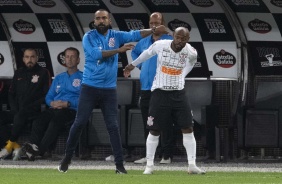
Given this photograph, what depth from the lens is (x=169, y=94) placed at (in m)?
13.7

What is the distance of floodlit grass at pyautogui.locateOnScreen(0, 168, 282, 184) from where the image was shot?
40.2 ft

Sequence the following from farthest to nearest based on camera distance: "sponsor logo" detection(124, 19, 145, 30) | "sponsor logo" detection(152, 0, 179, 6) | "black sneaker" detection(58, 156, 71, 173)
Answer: "sponsor logo" detection(124, 19, 145, 30) < "sponsor logo" detection(152, 0, 179, 6) < "black sneaker" detection(58, 156, 71, 173)

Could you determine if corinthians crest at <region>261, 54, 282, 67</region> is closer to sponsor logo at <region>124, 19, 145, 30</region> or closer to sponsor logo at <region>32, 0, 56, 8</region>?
sponsor logo at <region>124, 19, 145, 30</region>

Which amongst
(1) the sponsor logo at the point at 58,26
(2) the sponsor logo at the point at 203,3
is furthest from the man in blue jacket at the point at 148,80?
(1) the sponsor logo at the point at 58,26

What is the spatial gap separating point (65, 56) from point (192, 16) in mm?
1949

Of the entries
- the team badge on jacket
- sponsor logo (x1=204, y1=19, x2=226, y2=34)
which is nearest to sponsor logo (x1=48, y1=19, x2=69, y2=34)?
the team badge on jacket

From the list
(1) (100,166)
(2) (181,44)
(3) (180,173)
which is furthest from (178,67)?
(1) (100,166)

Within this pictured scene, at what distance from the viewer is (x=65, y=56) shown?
16.8 m

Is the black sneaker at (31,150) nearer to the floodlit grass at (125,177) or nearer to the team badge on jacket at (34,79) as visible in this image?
the team badge on jacket at (34,79)

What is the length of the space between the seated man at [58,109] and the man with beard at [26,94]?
0.23 meters

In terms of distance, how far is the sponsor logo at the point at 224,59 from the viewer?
17172mm

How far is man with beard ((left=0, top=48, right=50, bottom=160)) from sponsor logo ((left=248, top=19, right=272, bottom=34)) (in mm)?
A: 3088

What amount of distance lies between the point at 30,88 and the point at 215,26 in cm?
286

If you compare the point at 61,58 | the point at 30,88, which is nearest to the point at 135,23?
the point at 61,58
